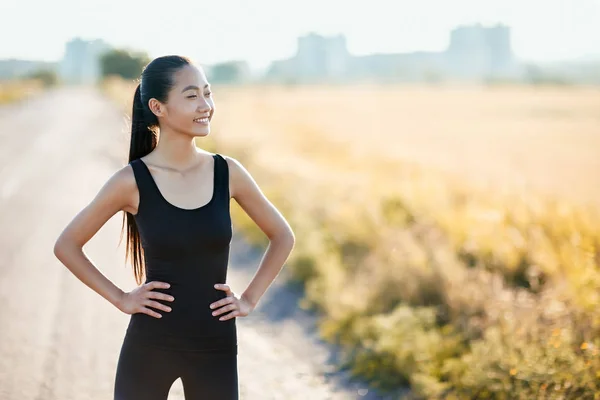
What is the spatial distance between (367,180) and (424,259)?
6090 millimetres

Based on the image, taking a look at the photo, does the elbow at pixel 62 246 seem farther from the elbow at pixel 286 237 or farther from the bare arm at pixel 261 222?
the elbow at pixel 286 237

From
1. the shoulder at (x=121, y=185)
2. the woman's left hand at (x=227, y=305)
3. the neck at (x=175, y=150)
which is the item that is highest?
the neck at (x=175, y=150)

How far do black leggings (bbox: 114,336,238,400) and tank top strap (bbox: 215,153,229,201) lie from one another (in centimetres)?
55

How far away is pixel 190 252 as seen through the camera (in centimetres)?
250

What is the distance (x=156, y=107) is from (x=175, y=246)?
532 millimetres

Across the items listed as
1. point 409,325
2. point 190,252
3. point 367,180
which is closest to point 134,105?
point 190,252

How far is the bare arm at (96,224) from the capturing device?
8.32ft

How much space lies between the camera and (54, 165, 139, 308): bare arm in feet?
8.32

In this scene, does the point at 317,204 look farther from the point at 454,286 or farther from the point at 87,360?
the point at 87,360

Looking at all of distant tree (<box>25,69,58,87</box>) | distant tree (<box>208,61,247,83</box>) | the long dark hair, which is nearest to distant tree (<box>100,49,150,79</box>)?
distant tree (<box>25,69,58,87</box>)

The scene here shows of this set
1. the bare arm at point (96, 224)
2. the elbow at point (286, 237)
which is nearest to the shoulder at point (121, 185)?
the bare arm at point (96, 224)

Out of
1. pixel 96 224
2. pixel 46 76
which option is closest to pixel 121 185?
pixel 96 224

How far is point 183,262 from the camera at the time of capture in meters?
2.52

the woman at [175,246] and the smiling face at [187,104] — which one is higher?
the smiling face at [187,104]
